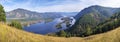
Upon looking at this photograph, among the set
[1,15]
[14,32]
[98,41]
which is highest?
[14,32]

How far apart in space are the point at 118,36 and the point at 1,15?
80.9 m

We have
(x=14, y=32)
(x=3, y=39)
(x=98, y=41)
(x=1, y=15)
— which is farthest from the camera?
(x=1, y=15)

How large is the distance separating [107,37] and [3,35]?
1044cm

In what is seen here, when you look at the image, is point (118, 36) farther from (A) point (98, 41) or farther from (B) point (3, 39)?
(B) point (3, 39)

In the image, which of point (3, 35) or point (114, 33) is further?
point (114, 33)

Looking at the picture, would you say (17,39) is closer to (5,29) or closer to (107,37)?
(5,29)

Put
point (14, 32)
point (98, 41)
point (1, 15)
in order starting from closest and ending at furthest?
A: point (14, 32) → point (98, 41) → point (1, 15)

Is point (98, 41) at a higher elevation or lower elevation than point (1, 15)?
higher

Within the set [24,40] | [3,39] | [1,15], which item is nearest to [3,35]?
[3,39]

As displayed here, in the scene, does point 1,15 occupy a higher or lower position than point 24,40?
lower

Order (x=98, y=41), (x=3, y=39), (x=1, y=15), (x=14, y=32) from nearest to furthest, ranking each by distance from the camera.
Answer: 1. (x=3, y=39)
2. (x=14, y=32)
3. (x=98, y=41)
4. (x=1, y=15)

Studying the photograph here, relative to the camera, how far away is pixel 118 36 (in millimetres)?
24578

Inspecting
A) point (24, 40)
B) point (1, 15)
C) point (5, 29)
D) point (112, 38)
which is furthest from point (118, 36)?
point (1, 15)

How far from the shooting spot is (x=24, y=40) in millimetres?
21031
